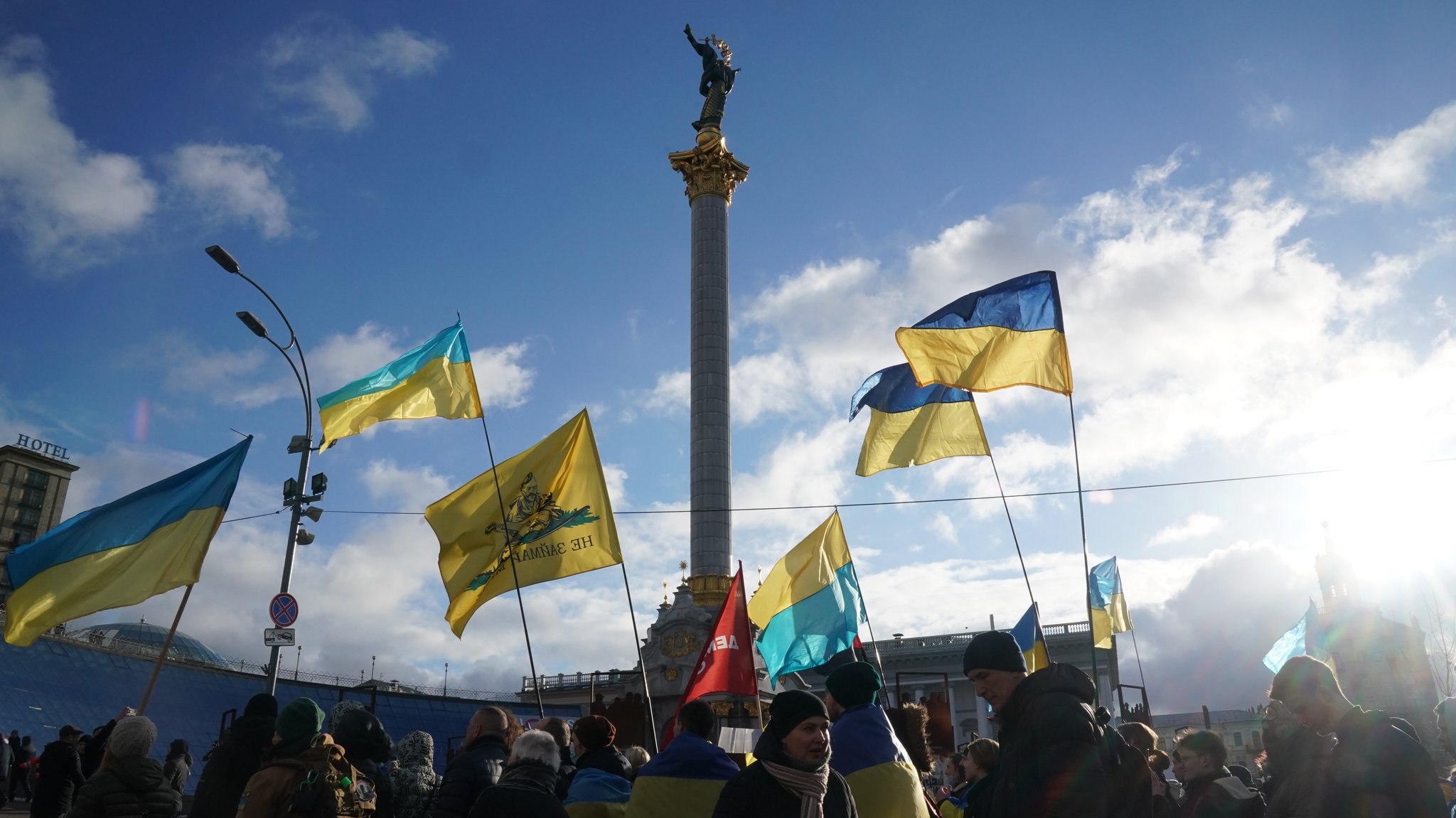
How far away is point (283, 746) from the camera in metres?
5.32

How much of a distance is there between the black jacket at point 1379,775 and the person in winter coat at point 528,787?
353cm

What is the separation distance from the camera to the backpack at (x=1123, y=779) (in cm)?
402

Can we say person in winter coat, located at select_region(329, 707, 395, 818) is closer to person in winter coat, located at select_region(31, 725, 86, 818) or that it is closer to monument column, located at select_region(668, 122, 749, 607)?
person in winter coat, located at select_region(31, 725, 86, 818)

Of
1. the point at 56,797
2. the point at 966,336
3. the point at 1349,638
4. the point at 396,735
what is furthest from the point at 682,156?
the point at 1349,638

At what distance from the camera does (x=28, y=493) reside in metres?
81.5

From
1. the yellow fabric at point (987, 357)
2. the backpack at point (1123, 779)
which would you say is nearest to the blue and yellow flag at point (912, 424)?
the yellow fabric at point (987, 357)

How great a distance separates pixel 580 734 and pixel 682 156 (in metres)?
36.0

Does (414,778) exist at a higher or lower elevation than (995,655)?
lower

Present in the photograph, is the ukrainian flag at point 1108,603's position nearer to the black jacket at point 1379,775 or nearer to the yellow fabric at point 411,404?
the yellow fabric at point 411,404

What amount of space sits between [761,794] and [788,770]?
0.15m

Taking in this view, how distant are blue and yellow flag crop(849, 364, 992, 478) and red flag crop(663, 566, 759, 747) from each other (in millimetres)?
2447

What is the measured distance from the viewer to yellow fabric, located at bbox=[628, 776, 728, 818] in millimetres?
5359

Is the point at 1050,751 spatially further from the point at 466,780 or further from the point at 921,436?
the point at 921,436

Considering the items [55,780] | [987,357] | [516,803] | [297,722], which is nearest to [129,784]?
[297,722]
